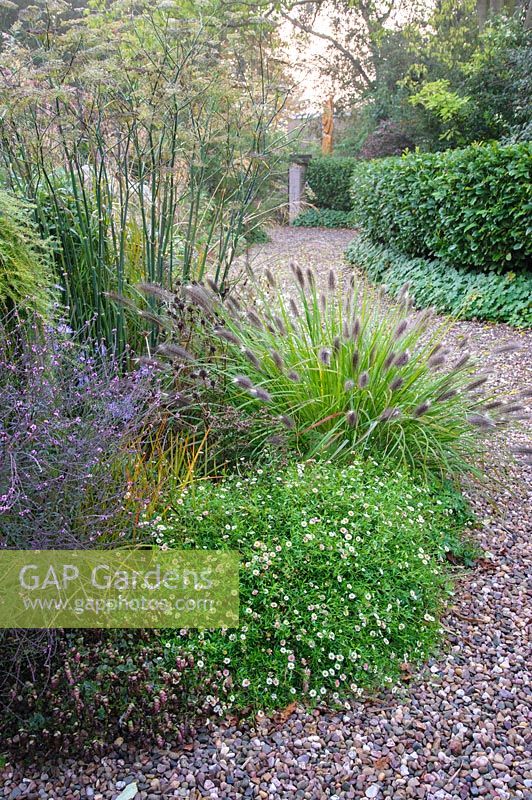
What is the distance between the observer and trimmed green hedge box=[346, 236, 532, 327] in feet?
21.7

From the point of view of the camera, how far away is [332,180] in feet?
54.4

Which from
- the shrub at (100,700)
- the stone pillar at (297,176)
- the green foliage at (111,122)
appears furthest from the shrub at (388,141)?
the shrub at (100,700)

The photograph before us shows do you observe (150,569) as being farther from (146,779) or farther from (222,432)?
(222,432)

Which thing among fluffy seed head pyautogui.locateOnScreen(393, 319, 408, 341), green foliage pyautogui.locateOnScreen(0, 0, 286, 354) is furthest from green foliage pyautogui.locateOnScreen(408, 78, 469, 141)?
fluffy seed head pyautogui.locateOnScreen(393, 319, 408, 341)

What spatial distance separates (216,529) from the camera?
2301 mm

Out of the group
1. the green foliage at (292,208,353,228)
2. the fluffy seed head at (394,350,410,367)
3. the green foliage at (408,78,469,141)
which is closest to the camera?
the fluffy seed head at (394,350,410,367)

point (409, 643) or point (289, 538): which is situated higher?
point (289, 538)

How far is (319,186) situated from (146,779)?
1656cm

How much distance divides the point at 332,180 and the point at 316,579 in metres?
15.7

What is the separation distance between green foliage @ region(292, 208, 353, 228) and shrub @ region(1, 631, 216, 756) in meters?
15.0

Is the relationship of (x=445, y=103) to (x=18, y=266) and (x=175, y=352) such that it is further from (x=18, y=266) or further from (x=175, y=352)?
(x=18, y=266)

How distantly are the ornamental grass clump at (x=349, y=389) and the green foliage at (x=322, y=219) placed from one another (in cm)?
1301

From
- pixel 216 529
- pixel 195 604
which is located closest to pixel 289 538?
pixel 216 529

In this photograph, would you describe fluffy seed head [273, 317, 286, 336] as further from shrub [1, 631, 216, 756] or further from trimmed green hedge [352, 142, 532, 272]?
trimmed green hedge [352, 142, 532, 272]
